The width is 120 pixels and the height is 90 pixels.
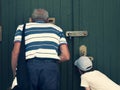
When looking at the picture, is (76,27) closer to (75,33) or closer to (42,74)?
(75,33)

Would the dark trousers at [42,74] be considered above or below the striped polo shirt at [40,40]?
below

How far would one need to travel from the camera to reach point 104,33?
20.8 feet

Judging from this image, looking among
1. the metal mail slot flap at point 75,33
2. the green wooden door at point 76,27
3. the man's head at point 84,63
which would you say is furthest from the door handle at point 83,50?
the man's head at point 84,63

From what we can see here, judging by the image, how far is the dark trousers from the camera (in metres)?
5.08

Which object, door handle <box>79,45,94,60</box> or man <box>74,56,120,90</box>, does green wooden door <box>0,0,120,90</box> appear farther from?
man <box>74,56,120,90</box>

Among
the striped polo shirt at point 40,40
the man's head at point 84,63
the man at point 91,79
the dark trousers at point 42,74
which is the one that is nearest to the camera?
the dark trousers at point 42,74

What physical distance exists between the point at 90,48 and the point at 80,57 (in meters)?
0.42

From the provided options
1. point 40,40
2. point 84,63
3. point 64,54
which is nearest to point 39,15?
point 40,40

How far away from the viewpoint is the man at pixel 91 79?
5469mm

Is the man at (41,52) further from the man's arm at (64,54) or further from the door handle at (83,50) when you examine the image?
the door handle at (83,50)

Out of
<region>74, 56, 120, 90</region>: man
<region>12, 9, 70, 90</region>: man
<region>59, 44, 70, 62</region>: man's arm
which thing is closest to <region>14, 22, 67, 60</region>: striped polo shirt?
<region>12, 9, 70, 90</region>: man

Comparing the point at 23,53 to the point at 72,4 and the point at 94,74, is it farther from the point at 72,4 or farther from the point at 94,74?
the point at 72,4

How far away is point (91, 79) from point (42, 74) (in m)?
Answer: 0.79

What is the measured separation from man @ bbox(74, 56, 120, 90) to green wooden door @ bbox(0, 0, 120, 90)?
0.56 metres
